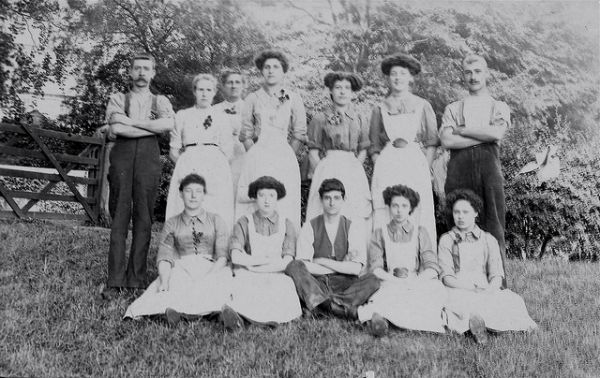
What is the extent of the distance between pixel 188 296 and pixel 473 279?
1919 mm

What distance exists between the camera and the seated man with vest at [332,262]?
3.66 meters

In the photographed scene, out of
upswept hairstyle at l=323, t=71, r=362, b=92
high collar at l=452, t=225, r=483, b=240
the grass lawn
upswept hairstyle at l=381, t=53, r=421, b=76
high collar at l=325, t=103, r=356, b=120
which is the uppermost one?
upswept hairstyle at l=381, t=53, r=421, b=76

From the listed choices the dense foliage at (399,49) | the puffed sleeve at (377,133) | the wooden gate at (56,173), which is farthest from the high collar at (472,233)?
the wooden gate at (56,173)

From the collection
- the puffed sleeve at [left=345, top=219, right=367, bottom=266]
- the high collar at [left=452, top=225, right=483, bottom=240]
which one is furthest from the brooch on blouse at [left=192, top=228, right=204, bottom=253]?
the high collar at [left=452, top=225, right=483, bottom=240]

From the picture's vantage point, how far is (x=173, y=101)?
6312mm

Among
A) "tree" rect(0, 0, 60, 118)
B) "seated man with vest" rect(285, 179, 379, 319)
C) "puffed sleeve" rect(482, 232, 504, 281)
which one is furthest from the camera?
"tree" rect(0, 0, 60, 118)

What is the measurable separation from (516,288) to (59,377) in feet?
12.1

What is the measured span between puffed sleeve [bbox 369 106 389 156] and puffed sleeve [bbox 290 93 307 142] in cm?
56

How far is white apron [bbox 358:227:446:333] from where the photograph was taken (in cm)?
347

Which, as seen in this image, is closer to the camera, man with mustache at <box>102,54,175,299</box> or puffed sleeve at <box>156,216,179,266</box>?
puffed sleeve at <box>156,216,179,266</box>

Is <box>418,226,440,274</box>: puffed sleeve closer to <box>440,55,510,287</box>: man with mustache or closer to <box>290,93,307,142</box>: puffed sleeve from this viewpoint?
<box>440,55,510,287</box>: man with mustache

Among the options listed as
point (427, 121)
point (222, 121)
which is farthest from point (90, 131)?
point (427, 121)

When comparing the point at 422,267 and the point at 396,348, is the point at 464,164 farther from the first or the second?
the point at 396,348

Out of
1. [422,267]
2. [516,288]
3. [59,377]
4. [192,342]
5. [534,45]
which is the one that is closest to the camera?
[59,377]
